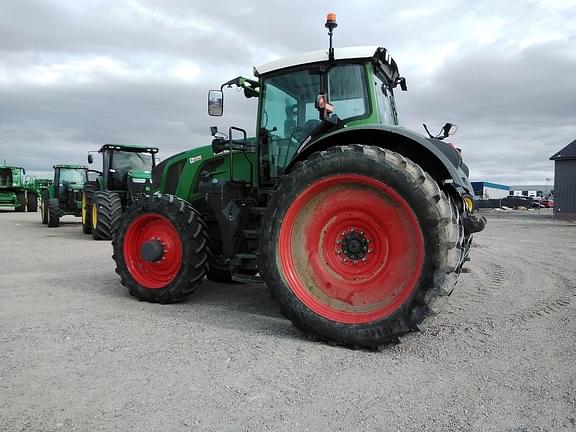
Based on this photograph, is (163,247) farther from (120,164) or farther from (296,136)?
(120,164)

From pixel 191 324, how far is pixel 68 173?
623 inches

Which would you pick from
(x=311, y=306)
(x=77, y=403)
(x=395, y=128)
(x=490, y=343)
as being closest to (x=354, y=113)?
(x=395, y=128)

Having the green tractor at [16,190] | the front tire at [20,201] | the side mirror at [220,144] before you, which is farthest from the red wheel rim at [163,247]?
the front tire at [20,201]

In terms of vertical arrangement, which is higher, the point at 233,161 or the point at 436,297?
the point at 233,161

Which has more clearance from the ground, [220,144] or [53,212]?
[220,144]

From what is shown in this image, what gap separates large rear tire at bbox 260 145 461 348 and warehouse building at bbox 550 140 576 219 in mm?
22297

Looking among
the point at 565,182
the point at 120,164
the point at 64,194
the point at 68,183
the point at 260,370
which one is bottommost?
the point at 260,370

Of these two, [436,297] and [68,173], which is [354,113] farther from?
[68,173]

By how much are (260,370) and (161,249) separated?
6.93ft

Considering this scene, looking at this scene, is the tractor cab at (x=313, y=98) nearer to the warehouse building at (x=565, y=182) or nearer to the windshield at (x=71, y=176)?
the windshield at (x=71, y=176)

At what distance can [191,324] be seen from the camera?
3.88 m

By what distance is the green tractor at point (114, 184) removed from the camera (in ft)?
37.9

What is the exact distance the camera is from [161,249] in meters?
4.56

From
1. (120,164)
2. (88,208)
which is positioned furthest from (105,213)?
(120,164)
